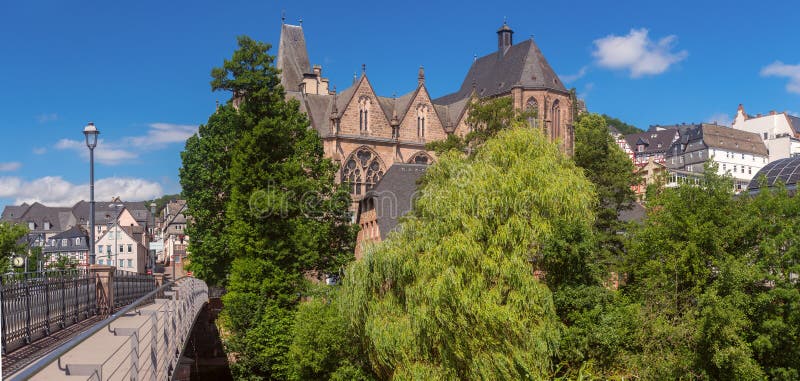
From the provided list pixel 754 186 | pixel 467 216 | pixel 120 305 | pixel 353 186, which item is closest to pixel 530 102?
pixel 353 186

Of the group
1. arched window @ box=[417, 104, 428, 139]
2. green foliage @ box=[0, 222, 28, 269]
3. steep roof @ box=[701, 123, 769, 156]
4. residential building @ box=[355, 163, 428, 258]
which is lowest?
green foliage @ box=[0, 222, 28, 269]

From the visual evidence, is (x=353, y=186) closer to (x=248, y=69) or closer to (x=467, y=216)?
(x=248, y=69)

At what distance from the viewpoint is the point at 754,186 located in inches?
1715

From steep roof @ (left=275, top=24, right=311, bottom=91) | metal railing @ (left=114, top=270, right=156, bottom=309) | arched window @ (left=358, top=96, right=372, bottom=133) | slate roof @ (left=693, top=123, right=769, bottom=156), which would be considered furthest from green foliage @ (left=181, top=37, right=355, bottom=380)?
slate roof @ (left=693, top=123, right=769, bottom=156)

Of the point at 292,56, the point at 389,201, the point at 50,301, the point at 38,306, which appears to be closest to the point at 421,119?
the point at 292,56

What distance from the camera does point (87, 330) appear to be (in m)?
5.80

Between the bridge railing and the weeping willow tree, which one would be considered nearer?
the bridge railing

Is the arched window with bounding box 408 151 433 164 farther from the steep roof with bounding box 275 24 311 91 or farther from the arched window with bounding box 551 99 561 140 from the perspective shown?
the steep roof with bounding box 275 24 311 91

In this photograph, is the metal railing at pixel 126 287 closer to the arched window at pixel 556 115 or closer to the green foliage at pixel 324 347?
the green foliage at pixel 324 347

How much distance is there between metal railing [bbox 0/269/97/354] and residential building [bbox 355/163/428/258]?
931 inches

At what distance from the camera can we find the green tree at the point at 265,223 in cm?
3278

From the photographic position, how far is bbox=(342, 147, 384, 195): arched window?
6006 centimetres

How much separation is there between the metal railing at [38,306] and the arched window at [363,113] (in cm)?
4416

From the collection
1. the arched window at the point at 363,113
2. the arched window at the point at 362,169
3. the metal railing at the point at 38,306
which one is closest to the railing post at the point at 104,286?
the metal railing at the point at 38,306
